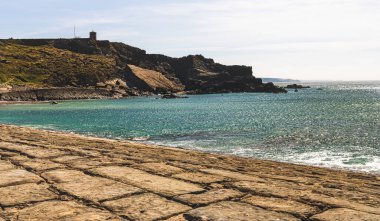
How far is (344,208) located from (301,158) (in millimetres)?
16491

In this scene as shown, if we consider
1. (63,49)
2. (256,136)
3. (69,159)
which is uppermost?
(63,49)

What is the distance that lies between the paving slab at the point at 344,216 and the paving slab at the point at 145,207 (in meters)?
1.29

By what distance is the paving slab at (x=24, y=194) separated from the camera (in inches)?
163

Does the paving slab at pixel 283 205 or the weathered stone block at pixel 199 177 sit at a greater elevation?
the paving slab at pixel 283 205

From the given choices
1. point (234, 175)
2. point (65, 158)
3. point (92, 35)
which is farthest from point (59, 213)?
point (92, 35)

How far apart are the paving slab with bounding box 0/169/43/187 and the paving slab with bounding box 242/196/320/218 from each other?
2.87 m

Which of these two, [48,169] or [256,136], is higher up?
[48,169]

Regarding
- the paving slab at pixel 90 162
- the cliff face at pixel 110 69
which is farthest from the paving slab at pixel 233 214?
the cliff face at pixel 110 69

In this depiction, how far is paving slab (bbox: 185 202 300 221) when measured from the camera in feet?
11.5

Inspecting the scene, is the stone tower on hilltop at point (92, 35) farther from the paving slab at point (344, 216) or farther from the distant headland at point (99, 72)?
the paving slab at point (344, 216)

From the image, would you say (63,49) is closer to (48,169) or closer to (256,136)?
(256,136)

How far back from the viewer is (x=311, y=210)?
384cm

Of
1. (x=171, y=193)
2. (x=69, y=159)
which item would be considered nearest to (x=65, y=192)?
(x=171, y=193)

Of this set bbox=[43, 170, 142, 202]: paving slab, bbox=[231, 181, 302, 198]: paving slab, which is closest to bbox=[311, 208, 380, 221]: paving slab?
bbox=[231, 181, 302, 198]: paving slab
